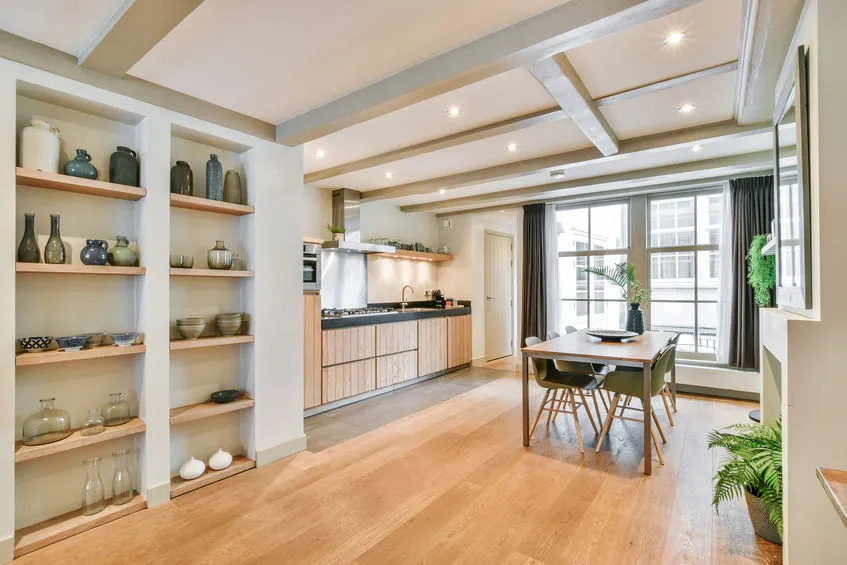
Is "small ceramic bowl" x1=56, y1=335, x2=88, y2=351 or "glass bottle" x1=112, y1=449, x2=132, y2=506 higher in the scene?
"small ceramic bowl" x1=56, y1=335, x2=88, y2=351

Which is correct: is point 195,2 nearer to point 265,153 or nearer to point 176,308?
point 265,153

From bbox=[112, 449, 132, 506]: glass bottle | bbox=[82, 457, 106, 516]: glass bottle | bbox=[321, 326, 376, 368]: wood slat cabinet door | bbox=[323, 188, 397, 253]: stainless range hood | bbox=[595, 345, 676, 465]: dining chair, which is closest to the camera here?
bbox=[82, 457, 106, 516]: glass bottle

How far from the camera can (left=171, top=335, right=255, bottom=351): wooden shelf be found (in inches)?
106

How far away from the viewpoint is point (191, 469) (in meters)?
2.79

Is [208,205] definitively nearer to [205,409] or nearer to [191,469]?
[205,409]

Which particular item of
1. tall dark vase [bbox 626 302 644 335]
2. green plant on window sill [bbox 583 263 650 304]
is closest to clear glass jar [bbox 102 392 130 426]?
tall dark vase [bbox 626 302 644 335]

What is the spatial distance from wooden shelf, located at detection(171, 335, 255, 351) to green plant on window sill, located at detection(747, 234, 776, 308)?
4.83 m

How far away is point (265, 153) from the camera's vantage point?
10.6ft

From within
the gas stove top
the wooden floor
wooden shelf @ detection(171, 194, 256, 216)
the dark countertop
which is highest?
wooden shelf @ detection(171, 194, 256, 216)

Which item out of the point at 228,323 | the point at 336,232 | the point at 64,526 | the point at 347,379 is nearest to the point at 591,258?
the point at 336,232

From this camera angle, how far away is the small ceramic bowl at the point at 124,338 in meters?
2.46

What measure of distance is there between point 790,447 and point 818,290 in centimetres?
65

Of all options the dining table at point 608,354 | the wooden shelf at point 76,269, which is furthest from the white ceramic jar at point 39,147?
the dining table at point 608,354

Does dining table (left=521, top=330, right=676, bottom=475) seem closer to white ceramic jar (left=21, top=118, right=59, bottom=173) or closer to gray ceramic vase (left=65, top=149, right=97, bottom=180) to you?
gray ceramic vase (left=65, top=149, right=97, bottom=180)
